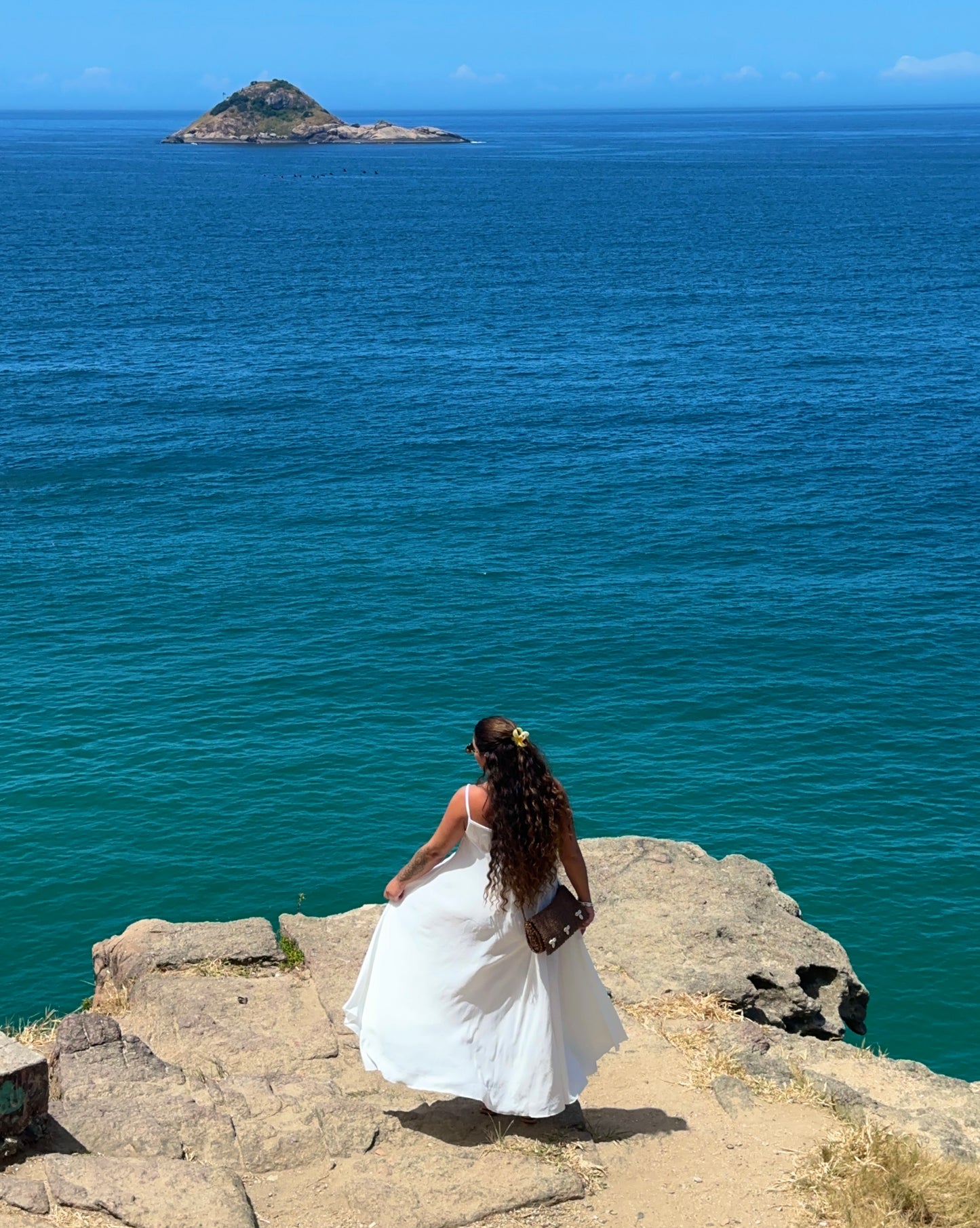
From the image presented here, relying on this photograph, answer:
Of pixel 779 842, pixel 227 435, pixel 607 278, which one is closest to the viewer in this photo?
pixel 779 842

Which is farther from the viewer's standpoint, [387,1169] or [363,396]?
[363,396]

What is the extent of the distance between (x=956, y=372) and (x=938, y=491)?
19.9 meters

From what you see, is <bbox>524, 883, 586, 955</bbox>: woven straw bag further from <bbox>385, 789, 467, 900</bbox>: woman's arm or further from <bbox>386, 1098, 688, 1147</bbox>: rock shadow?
<bbox>386, 1098, 688, 1147</bbox>: rock shadow

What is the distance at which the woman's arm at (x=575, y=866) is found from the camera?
28.3 ft

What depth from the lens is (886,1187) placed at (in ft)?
26.7

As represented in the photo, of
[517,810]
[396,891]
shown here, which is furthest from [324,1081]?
[517,810]

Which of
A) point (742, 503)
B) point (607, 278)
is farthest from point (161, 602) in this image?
point (607, 278)

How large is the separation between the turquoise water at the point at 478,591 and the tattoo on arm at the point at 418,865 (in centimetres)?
1622

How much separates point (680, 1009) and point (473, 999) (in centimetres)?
356

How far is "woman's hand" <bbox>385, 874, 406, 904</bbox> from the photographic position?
8.80 m

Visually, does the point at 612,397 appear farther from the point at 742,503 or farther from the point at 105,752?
the point at 105,752

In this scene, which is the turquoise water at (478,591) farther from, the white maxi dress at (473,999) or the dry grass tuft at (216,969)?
the white maxi dress at (473,999)

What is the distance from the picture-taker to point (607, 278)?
9431cm

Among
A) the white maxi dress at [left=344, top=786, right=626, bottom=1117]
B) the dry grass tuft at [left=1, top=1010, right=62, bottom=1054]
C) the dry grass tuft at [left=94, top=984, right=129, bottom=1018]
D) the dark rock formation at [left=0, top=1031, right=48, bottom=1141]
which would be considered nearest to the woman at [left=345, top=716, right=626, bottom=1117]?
the white maxi dress at [left=344, top=786, right=626, bottom=1117]
